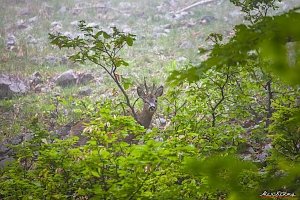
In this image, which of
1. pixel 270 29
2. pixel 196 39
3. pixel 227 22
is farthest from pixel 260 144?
pixel 227 22

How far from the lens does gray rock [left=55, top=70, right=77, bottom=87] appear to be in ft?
41.4

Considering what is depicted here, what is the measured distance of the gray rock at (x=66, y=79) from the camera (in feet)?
41.4

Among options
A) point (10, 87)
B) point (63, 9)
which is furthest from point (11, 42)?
point (63, 9)

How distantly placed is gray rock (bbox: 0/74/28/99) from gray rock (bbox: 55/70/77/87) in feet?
3.71

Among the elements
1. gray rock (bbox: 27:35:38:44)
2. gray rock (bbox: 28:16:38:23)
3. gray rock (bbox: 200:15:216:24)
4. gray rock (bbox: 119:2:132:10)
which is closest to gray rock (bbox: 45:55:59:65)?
gray rock (bbox: 27:35:38:44)

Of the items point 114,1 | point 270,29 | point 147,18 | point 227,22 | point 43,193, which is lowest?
point 43,193

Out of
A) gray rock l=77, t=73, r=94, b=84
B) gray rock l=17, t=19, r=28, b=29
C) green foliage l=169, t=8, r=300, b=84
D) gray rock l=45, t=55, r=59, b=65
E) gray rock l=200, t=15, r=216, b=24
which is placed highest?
gray rock l=17, t=19, r=28, b=29

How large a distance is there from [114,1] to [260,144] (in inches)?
766

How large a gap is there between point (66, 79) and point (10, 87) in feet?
6.14

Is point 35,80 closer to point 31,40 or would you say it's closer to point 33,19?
point 31,40

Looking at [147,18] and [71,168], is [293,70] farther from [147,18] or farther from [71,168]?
[147,18]

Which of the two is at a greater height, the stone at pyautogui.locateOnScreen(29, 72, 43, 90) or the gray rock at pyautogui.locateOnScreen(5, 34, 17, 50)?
the gray rock at pyautogui.locateOnScreen(5, 34, 17, 50)

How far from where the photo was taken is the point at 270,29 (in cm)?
127

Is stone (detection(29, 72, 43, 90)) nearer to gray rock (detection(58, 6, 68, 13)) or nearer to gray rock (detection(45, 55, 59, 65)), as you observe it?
gray rock (detection(45, 55, 59, 65))
